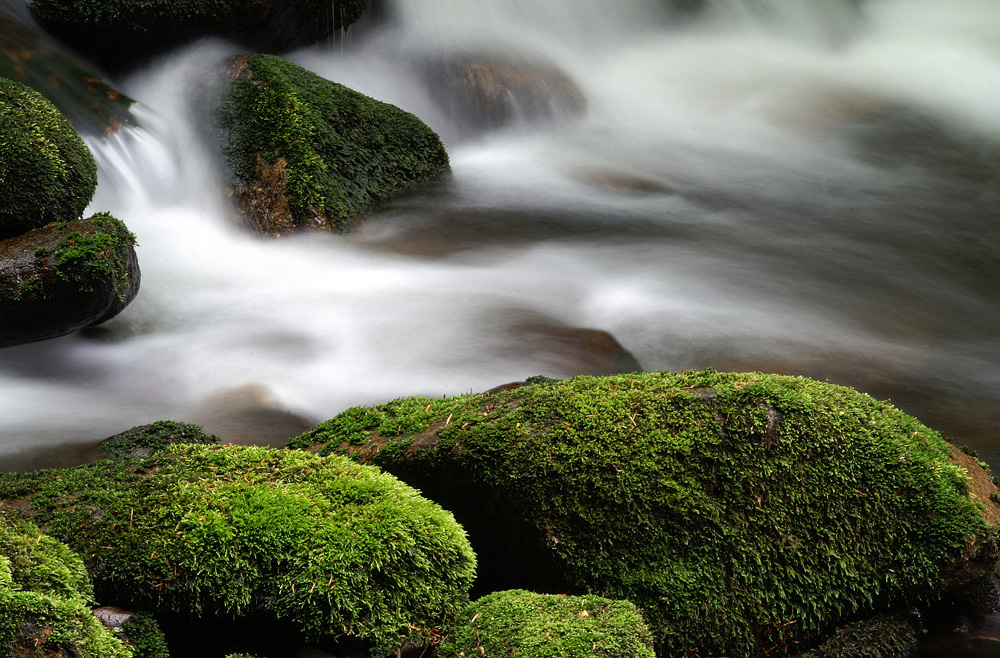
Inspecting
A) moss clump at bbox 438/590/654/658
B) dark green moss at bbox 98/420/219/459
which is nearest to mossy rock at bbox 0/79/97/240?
dark green moss at bbox 98/420/219/459

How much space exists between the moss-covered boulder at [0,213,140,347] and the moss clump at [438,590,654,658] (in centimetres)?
398

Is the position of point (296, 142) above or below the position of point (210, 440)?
above

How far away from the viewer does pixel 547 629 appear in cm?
282

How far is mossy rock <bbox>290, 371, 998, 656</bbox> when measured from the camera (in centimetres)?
338

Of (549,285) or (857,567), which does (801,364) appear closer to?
(549,285)

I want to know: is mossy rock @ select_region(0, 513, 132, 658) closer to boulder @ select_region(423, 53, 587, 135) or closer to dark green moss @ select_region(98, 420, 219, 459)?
dark green moss @ select_region(98, 420, 219, 459)

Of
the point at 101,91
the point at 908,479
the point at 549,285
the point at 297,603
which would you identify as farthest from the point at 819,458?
the point at 101,91

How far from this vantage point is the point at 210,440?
443 centimetres

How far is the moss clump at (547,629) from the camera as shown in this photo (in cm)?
275

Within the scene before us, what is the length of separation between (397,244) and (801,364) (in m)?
3.68

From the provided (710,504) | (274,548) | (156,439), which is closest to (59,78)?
(156,439)

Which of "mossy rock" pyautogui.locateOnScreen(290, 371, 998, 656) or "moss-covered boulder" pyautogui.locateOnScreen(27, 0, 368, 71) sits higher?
"moss-covered boulder" pyautogui.locateOnScreen(27, 0, 368, 71)

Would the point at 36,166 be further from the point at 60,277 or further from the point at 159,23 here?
the point at 159,23

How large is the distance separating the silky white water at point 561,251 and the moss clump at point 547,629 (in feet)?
9.49
